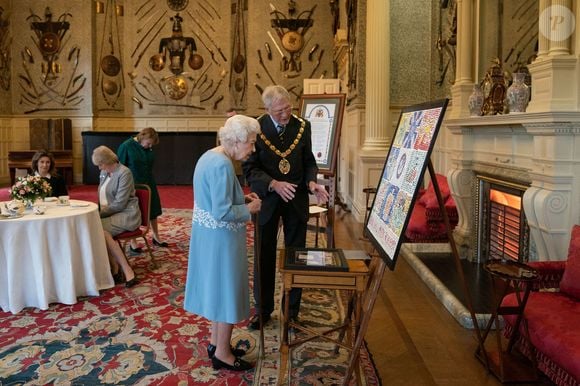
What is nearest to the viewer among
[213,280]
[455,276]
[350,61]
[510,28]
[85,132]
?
[213,280]

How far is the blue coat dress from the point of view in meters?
2.70

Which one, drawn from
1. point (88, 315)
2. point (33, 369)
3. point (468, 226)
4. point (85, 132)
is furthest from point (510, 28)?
point (85, 132)

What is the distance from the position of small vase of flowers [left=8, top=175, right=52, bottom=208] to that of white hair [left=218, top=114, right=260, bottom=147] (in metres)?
2.40

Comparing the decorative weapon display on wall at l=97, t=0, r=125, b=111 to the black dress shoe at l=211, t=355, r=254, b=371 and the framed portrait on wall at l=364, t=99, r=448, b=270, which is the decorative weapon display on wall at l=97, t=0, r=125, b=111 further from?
the framed portrait on wall at l=364, t=99, r=448, b=270

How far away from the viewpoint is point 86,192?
37.2 ft

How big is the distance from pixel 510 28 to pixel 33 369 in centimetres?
483

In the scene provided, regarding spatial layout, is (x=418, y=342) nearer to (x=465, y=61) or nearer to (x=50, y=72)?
(x=465, y=61)

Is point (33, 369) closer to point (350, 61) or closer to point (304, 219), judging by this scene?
point (304, 219)

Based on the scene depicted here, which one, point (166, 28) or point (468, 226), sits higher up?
point (166, 28)

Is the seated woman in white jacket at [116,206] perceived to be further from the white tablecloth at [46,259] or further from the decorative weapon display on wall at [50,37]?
the decorative weapon display on wall at [50,37]

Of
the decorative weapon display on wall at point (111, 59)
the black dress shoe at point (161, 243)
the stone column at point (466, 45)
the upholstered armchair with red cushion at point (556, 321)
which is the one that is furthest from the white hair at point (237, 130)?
the decorative weapon display on wall at point (111, 59)

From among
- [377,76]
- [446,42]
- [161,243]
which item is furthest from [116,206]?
[446,42]

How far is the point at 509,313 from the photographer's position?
2.92m

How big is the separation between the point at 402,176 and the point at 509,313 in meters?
1.13
